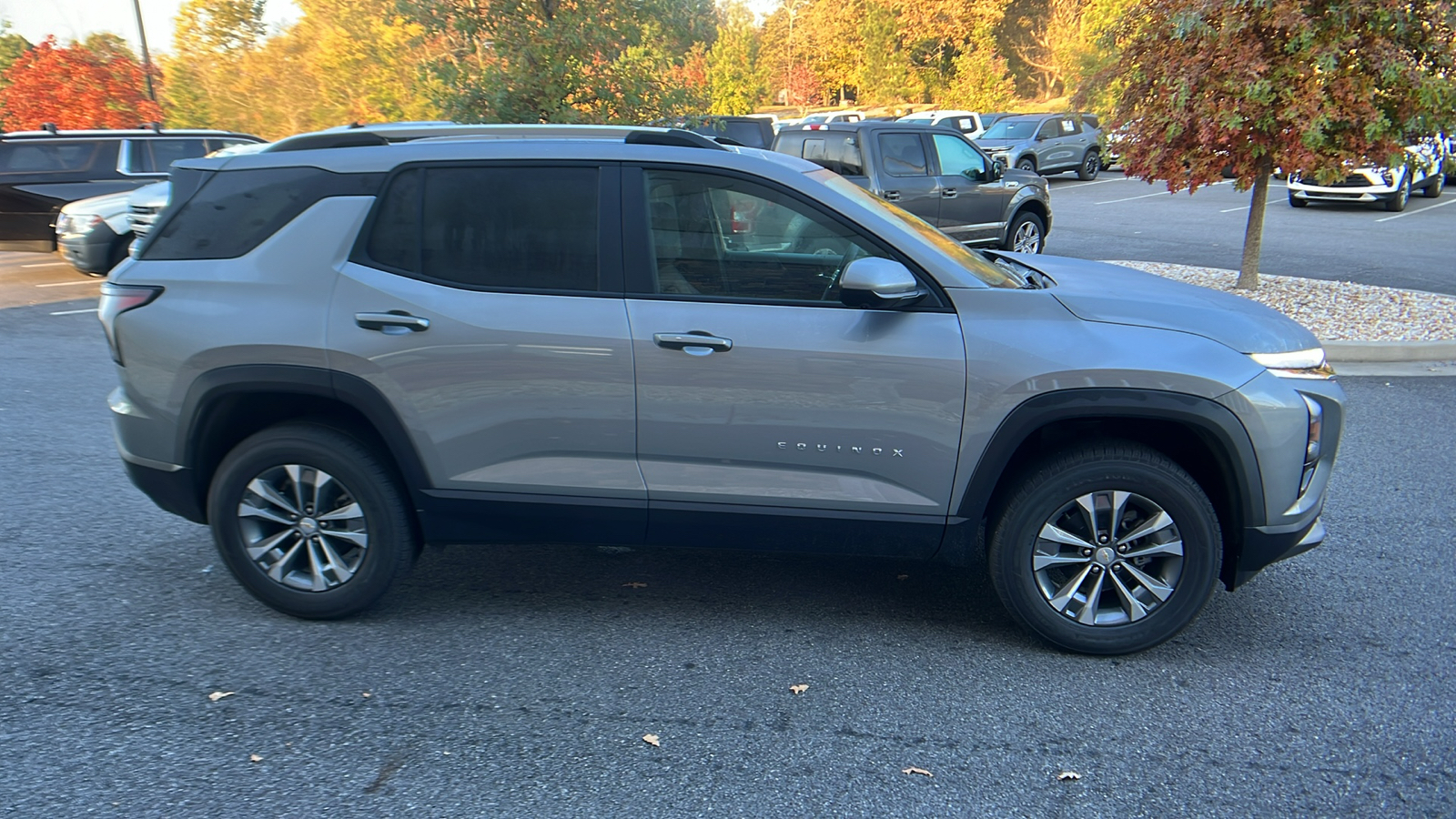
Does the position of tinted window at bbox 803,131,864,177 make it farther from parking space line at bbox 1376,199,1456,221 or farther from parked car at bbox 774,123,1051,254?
parking space line at bbox 1376,199,1456,221

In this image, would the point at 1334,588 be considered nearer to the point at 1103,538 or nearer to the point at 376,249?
the point at 1103,538

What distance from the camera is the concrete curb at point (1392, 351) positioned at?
837 centimetres

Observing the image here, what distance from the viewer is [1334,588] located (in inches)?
173

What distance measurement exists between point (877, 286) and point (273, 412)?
2.39 meters

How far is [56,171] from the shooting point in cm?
1312

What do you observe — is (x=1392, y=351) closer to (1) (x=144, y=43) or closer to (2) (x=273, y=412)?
(2) (x=273, y=412)

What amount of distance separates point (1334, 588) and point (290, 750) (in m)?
4.07

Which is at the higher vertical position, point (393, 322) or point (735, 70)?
point (735, 70)

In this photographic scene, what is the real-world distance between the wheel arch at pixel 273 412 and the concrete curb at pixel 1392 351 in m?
7.50

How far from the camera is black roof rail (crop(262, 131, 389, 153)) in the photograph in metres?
4.06

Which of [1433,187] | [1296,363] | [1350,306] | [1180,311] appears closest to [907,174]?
[1350,306]

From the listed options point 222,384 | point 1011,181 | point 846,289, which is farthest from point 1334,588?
point 1011,181

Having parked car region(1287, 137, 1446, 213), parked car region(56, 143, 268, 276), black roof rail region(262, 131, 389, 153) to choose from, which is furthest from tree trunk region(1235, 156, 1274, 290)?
parked car region(56, 143, 268, 276)

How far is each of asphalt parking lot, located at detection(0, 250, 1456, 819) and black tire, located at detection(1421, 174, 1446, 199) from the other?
19492 millimetres
